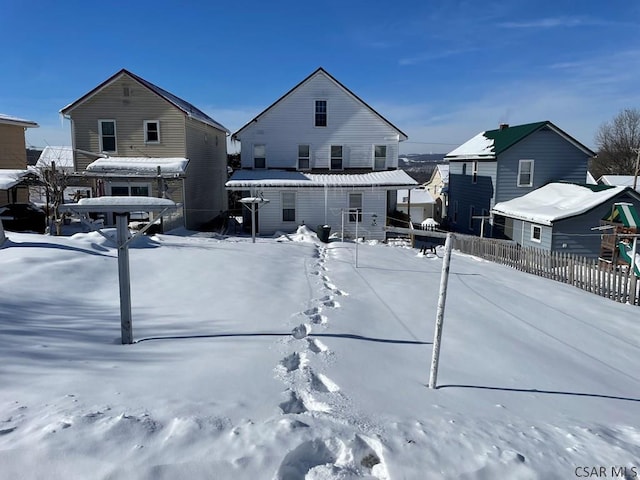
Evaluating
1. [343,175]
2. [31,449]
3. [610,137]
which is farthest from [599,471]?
[610,137]

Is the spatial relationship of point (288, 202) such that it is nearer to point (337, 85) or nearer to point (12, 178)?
point (337, 85)

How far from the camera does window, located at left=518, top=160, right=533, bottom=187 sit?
84.4 ft

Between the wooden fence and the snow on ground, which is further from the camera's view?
the wooden fence

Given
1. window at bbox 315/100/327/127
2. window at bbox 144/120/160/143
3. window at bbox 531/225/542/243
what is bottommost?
window at bbox 531/225/542/243

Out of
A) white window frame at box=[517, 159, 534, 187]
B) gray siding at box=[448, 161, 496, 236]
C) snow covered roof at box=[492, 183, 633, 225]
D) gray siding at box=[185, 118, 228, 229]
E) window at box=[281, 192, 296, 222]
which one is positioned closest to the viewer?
snow covered roof at box=[492, 183, 633, 225]

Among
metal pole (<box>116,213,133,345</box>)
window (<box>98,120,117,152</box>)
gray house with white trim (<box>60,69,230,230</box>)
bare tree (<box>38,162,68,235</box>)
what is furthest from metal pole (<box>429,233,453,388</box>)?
window (<box>98,120,117,152</box>)

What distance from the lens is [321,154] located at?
25.3m

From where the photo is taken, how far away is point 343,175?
24672mm

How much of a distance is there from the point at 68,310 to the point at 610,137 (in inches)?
3253

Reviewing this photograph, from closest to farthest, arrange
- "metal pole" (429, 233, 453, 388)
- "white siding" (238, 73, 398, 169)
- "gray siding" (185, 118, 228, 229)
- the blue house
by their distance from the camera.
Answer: "metal pole" (429, 233, 453, 388), "gray siding" (185, 118, 228, 229), "white siding" (238, 73, 398, 169), the blue house

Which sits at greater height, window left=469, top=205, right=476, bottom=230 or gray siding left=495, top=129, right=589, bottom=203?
gray siding left=495, top=129, right=589, bottom=203

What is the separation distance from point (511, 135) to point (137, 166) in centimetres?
2057

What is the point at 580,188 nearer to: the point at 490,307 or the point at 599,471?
the point at 490,307

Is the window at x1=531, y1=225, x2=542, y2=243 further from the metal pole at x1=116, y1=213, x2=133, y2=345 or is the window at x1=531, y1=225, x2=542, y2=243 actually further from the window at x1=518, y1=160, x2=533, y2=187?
the metal pole at x1=116, y1=213, x2=133, y2=345
